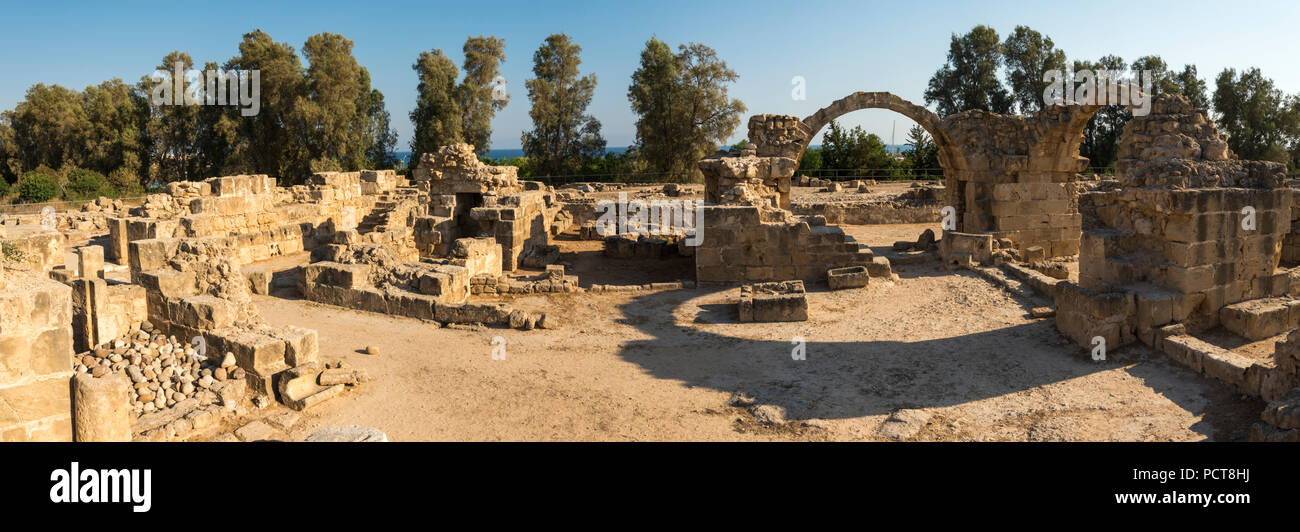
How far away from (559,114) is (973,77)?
1919cm

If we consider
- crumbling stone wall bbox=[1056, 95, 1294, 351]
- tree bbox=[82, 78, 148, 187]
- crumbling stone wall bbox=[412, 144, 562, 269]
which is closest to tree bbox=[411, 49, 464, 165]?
tree bbox=[82, 78, 148, 187]

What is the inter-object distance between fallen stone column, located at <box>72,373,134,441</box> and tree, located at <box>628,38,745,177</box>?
95.9 feet

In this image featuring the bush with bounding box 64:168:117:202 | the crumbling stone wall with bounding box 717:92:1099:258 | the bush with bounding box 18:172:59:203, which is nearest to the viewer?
the crumbling stone wall with bounding box 717:92:1099:258

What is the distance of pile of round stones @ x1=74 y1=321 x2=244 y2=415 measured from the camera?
688cm

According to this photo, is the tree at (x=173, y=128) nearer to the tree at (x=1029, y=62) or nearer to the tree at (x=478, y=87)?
the tree at (x=478, y=87)

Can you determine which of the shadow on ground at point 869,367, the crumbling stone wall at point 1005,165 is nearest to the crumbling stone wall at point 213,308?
the shadow on ground at point 869,367

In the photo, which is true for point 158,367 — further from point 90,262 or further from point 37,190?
point 37,190

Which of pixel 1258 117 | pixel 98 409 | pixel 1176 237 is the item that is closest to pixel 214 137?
pixel 98 409

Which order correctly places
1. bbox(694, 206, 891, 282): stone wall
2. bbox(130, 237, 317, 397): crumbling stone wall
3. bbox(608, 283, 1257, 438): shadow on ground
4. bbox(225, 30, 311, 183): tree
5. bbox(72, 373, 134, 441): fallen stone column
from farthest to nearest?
1. bbox(225, 30, 311, 183): tree
2. bbox(694, 206, 891, 282): stone wall
3. bbox(130, 237, 317, 397): crumbling stone wall
4. bbox(608, 283, 1257, 438): shadow on ground
5. bbox(72, 373, 134, 441): fallen stone column

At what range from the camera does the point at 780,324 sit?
10109mm

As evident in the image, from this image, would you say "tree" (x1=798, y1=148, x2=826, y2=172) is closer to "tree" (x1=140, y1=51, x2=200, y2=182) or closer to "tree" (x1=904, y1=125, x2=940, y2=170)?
"tree" (x1=904, y1=125, x2=940, y2=170)
